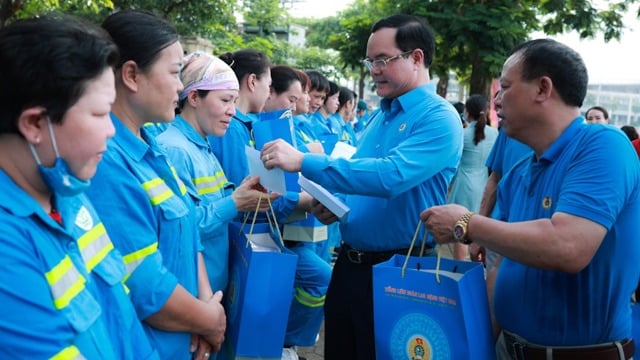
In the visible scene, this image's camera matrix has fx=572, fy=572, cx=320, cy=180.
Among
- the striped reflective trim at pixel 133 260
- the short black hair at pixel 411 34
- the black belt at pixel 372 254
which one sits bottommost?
the black belt at pixel 372 254

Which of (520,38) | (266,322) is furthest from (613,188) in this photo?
(520,38)

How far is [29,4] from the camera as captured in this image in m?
7.42

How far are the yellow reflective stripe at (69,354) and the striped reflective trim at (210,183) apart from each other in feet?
4.61

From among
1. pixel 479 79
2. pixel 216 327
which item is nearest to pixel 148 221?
pixel 216 327

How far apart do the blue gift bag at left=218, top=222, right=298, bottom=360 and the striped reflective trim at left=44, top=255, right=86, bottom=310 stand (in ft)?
3.40

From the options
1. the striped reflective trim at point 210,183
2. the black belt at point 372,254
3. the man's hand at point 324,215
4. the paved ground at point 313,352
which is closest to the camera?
the striped reflective trim at point 210,183

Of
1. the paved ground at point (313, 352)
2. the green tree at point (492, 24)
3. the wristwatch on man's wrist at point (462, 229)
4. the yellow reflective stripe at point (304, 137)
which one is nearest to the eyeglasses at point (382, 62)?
the wristwatch on man's wrist at point (462, 229)

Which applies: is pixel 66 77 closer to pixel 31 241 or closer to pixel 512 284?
pixel 31 241

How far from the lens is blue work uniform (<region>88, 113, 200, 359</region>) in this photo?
5.55 ft

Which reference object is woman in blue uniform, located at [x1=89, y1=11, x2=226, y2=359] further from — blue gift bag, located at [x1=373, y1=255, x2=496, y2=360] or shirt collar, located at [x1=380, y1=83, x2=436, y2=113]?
shirt collar, located at [x1=380, y1=83, x2=436, y2=113]

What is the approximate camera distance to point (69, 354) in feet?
3.96

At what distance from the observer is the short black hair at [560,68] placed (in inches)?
76.4

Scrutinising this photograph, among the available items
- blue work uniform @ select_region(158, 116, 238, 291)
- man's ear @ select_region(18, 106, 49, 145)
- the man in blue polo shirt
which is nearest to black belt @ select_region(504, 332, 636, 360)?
the man in blue polo shirt

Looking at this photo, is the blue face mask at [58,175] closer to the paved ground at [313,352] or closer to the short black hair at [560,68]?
the short black hair at [560,68]
